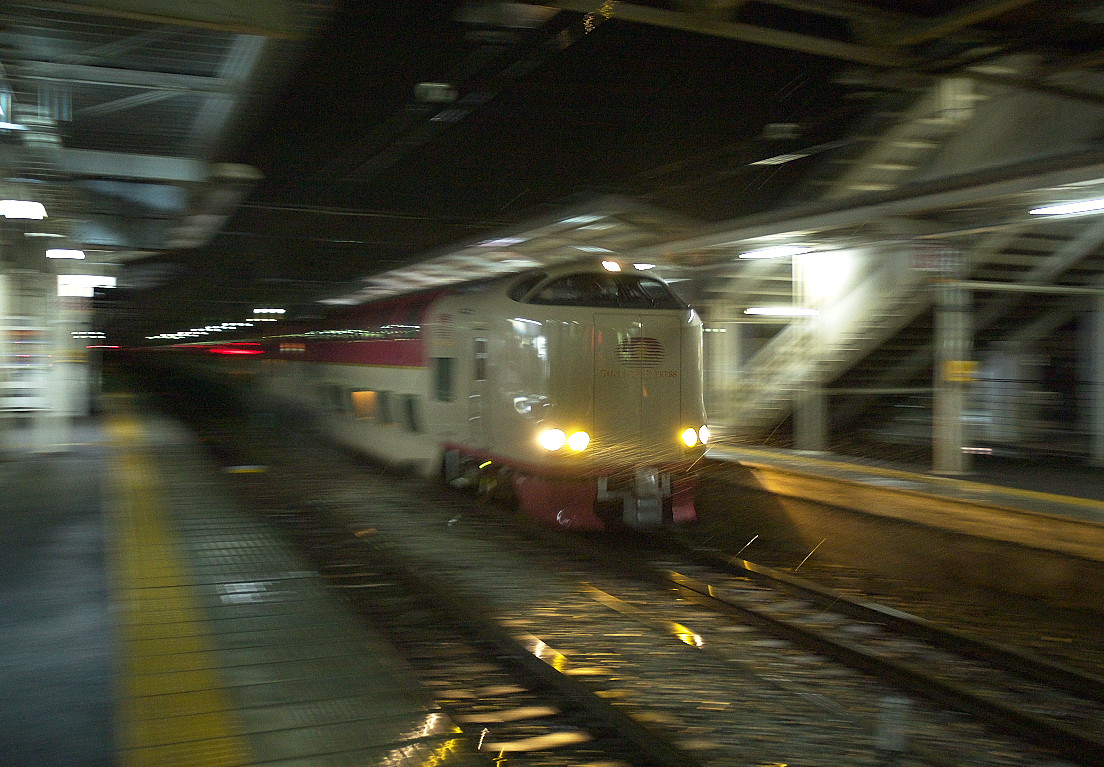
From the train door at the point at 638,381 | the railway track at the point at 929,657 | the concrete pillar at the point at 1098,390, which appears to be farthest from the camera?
the concrete pillar at the point at 1098,390

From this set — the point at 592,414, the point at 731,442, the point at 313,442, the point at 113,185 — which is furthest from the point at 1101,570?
the point at 313,442

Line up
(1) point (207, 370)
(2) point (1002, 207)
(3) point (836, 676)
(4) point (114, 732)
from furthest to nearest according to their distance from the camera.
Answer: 1. (1) point (207, 370)
2. (2) point (1002, 207)
3. (3) point (836, 676)
4. (4) point (114, 732)

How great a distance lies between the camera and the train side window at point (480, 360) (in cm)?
922

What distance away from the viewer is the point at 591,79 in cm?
1312

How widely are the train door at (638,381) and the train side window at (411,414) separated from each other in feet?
11.3

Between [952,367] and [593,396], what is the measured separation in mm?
3510

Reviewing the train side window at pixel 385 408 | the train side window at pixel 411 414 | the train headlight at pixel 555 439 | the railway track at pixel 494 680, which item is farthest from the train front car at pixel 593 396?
the train side window at pixel 385 408

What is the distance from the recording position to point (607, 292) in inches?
345

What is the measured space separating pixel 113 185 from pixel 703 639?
1098 cm

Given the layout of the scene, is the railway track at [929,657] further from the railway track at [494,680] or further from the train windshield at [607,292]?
the train windshield at [607,292]

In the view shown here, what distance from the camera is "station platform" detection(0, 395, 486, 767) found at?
386 centimetres

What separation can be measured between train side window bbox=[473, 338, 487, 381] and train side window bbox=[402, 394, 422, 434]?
2055 mm

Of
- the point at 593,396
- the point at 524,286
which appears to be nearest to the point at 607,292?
the point at 524,286

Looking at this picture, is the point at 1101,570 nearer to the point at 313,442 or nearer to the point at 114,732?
the point at 114,732
